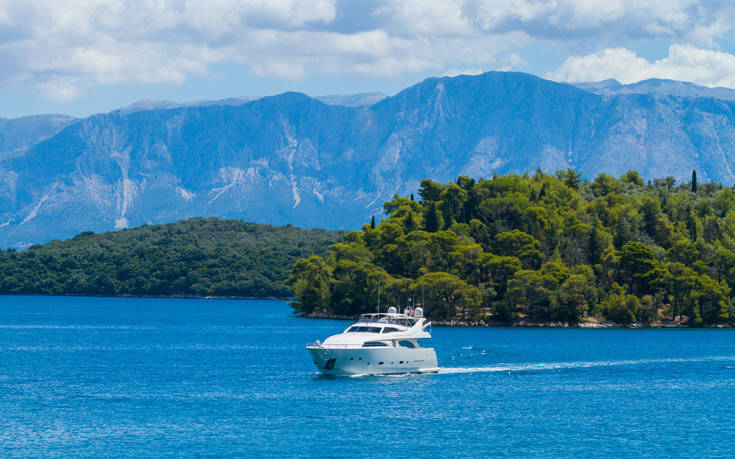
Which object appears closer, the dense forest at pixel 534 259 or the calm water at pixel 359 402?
the calm water at pixel 359 402

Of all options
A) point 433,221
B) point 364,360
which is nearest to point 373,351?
point 364,360

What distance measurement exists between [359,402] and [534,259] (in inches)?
3806

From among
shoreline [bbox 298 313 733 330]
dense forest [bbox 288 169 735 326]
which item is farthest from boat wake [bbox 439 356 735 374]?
shoreline [bbox 298 313 733 330]

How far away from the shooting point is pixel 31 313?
198750 mm

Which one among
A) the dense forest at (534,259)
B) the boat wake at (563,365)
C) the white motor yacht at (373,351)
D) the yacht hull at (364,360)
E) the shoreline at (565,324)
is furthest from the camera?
the shoreline at (565,324)

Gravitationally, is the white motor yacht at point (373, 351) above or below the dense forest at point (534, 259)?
below

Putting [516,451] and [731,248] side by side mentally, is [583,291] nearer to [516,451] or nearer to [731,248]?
[731,248]

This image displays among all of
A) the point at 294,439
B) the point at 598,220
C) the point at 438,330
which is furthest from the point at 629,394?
the point at 598,220

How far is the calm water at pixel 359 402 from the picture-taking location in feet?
172

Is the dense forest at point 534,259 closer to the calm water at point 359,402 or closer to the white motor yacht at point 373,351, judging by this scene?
the calm water at point 359,402

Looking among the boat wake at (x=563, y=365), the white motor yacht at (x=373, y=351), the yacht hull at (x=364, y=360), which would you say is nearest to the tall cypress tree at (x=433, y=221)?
the boat wake at (x=563, y=365)

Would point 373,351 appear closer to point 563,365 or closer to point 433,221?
point 563,365

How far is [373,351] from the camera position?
3000 inches

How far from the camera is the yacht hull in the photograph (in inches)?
2965
